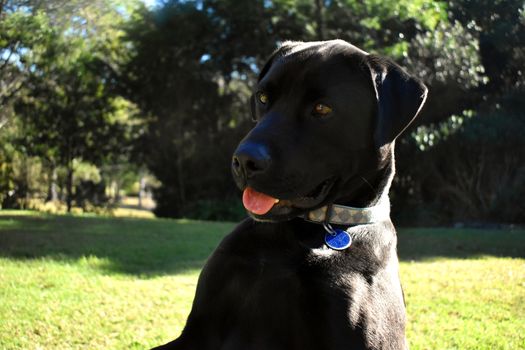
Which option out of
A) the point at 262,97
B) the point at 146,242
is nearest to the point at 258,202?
the point at 262,97

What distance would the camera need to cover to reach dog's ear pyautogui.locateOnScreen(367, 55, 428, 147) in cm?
227

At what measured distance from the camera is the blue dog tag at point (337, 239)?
7.16 ft

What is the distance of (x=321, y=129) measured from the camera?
2293 mm

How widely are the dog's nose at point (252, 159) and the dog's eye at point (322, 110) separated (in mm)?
334

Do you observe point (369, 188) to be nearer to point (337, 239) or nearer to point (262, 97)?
point (337, 239)

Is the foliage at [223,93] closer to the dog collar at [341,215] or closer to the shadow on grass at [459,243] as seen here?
the shadow on grass at [459,243]

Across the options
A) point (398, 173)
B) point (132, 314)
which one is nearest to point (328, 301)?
point (132, 314)

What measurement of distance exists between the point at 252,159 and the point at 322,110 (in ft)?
1.39

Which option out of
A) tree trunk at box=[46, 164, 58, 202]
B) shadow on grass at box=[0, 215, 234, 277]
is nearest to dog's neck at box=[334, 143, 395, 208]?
shadow on grass at box=[0, 215, 234, 277]

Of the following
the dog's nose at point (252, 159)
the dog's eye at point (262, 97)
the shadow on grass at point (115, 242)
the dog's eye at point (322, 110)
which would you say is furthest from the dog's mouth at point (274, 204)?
the shadow on grass at point (115, 242)

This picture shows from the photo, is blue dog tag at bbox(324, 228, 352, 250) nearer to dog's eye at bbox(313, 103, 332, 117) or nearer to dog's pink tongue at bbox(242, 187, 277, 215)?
dog's pink tongue at bbox(242, 187, 277, 215)

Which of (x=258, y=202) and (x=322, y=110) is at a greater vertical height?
(x=322, y=110)

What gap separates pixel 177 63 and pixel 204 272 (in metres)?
13.7

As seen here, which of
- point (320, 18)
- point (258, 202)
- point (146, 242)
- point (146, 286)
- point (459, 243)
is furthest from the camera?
point (320, 18)
